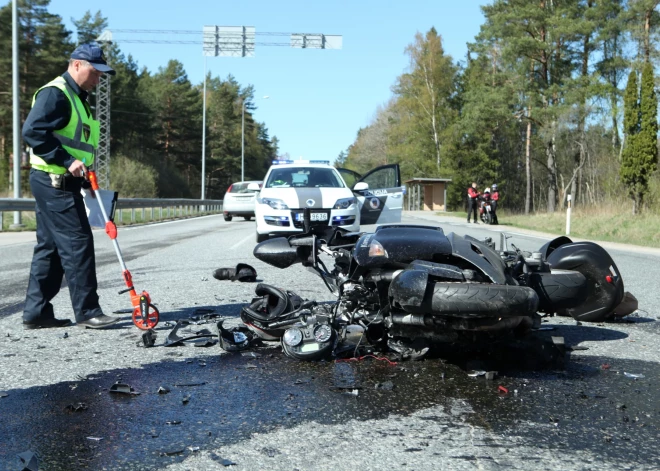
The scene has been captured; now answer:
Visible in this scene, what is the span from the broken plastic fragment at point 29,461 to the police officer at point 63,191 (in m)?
2.71

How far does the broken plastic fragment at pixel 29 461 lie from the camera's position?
2588 millimetres

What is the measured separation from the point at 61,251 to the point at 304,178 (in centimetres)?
880

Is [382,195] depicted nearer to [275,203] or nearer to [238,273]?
[275,203]

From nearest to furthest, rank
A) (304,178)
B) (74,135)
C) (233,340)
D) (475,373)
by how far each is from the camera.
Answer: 1. (475,373)
2. (233,340)
3. (74,135)
4. (304,178)

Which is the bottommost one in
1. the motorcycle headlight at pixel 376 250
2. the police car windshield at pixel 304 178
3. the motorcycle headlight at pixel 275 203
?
the motorcycle headlight at pixel 376 250

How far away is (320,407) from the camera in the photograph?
135 inches

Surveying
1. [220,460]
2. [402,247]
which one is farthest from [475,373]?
[220,460]

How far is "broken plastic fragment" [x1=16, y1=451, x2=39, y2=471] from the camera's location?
2.59 m

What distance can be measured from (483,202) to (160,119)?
175 ft

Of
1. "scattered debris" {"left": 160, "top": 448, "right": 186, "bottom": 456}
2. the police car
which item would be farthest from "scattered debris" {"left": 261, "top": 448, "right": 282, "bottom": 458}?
the police car

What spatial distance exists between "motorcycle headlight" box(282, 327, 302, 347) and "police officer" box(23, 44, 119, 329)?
5.65ft

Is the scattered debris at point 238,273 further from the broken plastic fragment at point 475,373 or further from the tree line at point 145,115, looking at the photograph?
the tree line at point 145,115

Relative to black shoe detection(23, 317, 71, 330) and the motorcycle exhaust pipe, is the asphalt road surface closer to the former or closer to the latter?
black shoe detection(23, 317, 71, 330)

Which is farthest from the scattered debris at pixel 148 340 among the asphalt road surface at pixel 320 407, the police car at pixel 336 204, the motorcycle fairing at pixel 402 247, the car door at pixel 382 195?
the car door at pixel 382 195
